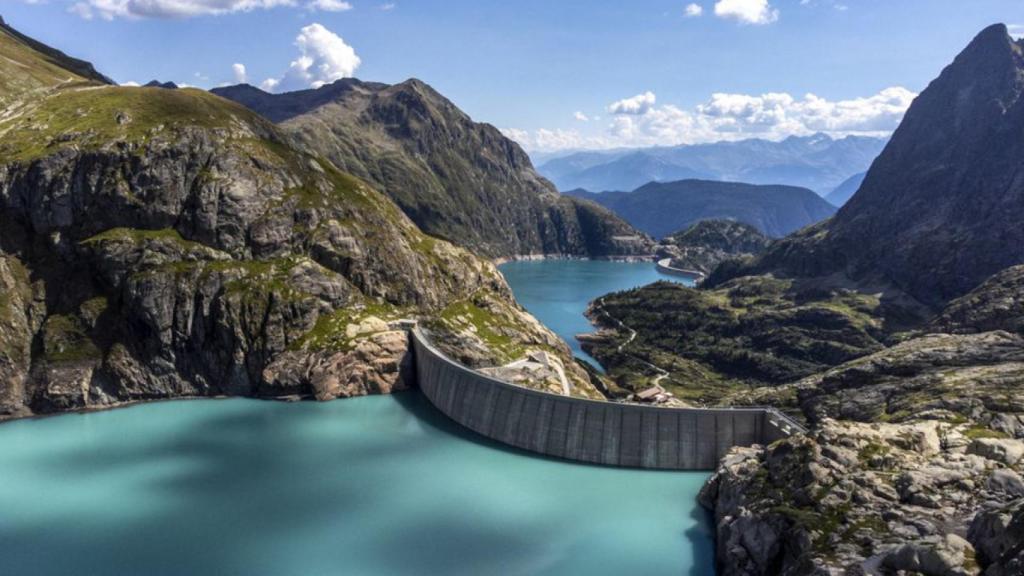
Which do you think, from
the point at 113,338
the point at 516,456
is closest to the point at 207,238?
the point at 113,338

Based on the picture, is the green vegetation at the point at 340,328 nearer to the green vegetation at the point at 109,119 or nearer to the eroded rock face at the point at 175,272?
the eroded rock face at the point at 175,272

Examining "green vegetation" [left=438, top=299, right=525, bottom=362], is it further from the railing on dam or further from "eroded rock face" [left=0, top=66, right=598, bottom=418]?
the railing on dam

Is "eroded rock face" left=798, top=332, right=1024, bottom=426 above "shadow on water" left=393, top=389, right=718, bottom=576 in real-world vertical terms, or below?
above

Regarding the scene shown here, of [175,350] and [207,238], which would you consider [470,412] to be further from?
[207,238]

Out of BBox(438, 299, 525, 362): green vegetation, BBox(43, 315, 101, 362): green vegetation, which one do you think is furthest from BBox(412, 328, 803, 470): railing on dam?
BBox(43, 315, 101, 362): green vegetation

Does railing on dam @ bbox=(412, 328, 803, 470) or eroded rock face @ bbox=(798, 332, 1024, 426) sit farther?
eroded rock face @ bbox=(798, 332, 1024, 426)

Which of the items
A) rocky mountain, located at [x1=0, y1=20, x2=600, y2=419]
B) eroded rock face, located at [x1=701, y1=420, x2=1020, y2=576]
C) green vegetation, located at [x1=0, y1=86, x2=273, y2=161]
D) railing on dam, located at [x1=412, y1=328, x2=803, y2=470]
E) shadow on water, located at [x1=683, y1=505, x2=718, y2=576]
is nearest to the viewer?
eroded rock face, located at [x1=701, y1=420, x2=1020, y2=576]

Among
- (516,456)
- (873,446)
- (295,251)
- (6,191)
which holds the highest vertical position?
(6,191)
